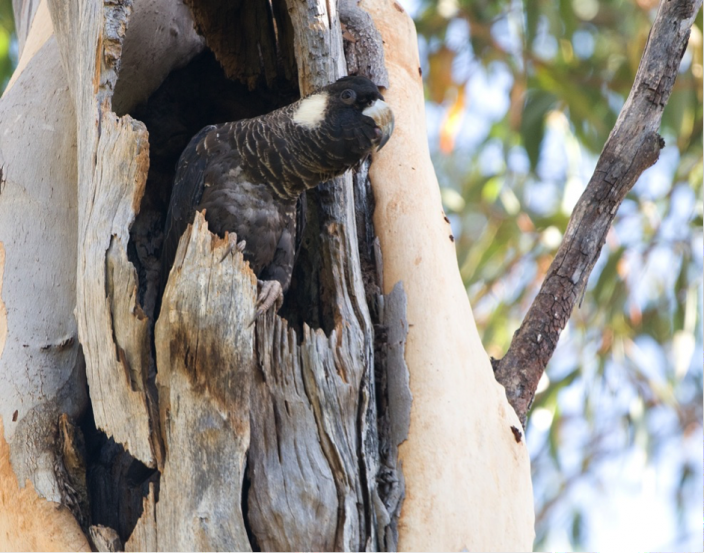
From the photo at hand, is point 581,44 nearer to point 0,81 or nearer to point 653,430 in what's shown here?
point 653,430

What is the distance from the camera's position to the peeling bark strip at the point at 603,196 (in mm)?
2566

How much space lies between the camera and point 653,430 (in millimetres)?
7195

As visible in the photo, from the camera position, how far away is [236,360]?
198 centimetres

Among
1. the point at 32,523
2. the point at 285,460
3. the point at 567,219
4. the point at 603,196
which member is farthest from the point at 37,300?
the point at 567,219

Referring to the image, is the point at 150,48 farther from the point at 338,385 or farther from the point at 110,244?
the point at 338,385

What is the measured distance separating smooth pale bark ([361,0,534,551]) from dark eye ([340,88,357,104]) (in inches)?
11.3

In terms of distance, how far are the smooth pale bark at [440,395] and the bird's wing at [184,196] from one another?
0.59 metres

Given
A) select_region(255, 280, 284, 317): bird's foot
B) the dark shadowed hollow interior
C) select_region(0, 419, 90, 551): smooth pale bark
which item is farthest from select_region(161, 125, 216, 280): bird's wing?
select_region(0, 419, 90, 551): smooth pale bark

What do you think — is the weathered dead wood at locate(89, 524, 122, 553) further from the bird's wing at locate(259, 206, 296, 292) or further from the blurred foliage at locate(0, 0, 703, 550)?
the blurred foliage at locate(0, 0, 703, 550)

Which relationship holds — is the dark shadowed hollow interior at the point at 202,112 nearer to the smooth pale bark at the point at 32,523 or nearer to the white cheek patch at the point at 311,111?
the smooth pale bark at the point at 32,523

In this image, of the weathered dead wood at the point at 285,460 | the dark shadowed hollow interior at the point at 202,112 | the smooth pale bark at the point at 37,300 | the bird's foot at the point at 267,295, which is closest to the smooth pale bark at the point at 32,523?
the smooth pale bark at the point at 37,300

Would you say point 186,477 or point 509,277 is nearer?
point 186,477

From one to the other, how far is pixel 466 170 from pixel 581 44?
1865 millimetres

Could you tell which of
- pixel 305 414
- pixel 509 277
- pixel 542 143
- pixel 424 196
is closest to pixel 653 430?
pixel 509 277
